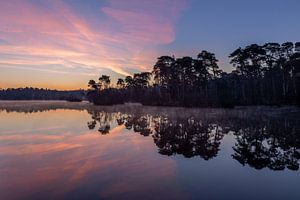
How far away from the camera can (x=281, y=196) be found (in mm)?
6684

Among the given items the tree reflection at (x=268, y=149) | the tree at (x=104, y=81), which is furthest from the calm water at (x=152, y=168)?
the tree at (x=104, y=81)

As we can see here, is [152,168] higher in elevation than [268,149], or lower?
lower

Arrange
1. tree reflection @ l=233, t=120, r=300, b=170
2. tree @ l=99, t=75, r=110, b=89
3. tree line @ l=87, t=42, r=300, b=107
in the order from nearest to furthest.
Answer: tree reflection @ l=233, t=120, r=300, b=170 < tree line @ l=87, t=42, r=300, b=107 < tree @ l=99, t=75, r=110, b=89

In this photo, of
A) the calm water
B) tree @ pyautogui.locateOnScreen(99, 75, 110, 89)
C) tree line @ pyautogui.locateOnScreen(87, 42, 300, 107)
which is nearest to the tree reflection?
the calm water

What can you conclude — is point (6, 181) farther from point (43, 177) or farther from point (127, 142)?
point (127, 142)

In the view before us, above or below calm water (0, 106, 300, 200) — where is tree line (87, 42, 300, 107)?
above

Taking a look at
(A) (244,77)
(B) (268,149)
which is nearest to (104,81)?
(A) (244,77)

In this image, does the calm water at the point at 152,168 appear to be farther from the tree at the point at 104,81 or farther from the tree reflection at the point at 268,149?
the tree at the point at 104,81

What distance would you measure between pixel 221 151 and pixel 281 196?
224 inches

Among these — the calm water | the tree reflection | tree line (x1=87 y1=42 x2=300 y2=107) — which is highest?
tree line (x1=87 y1=42 x2=300 y2=107)

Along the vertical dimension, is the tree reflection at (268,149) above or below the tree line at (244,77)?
below

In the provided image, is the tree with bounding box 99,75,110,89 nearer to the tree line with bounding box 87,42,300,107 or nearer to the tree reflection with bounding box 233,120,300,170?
the tree line with bounding box 87,42,300,107

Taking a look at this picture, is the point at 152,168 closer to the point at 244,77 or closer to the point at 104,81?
the point at 244,77

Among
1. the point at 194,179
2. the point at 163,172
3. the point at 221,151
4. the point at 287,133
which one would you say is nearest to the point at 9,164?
the point at 163,172
